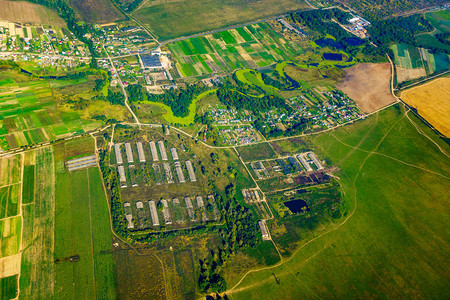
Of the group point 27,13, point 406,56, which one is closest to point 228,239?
point 406,56

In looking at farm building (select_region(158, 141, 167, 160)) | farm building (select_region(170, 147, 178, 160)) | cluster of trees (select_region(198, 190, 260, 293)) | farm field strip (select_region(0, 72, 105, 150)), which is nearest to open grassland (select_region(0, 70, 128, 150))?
farm field strip (select_region(0, 72, 105, 150))

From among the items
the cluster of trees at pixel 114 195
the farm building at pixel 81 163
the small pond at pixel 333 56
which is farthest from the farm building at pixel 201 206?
the small pond at pixel 333 56

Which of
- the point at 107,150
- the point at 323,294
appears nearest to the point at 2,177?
the point at 107,150

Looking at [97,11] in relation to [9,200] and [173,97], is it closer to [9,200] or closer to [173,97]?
[173,97]

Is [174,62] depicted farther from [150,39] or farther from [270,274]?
[270,274]

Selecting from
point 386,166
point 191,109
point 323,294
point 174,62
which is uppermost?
point 174,62

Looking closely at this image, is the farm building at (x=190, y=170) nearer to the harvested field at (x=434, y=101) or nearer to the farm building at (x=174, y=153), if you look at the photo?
the farm building at (x=174, y=153)
